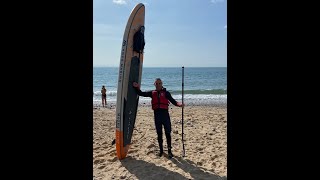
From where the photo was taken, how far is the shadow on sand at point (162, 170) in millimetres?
4530

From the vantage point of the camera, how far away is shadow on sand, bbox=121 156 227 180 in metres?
4.53

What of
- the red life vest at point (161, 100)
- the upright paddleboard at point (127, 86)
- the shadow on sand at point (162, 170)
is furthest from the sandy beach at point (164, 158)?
the red life vest at point (161, 100)

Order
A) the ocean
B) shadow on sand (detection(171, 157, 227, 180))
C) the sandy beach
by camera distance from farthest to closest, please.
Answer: the ocean
the sandy beach
shadow on sand (detection(171, 157, 227, 180))

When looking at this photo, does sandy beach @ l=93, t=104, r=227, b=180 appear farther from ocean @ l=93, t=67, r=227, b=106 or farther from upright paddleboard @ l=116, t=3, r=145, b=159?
ocean @ l=93, t=67, r=227, b=106

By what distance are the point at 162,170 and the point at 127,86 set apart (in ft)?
5.47

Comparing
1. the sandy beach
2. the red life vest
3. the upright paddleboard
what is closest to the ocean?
the sandy beach

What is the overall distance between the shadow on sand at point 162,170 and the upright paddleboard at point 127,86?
0.40 meters

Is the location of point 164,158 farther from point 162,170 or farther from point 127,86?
point 127,86

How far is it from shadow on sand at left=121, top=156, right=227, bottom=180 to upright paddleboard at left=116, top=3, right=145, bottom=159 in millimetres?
397

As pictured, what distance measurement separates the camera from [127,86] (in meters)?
5.46
